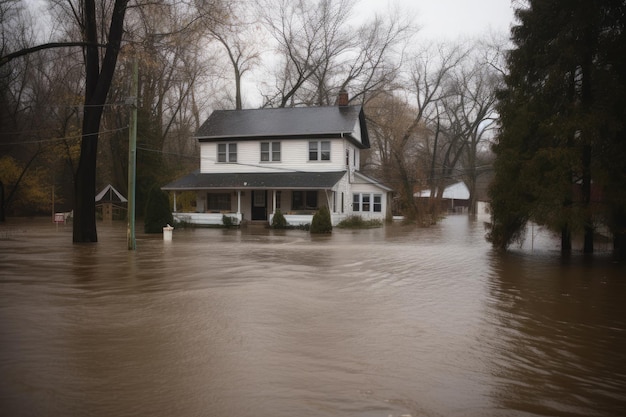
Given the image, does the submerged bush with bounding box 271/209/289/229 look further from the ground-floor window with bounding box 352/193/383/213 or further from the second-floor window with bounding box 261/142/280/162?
the ground-floor window with bounding box 352/193/383/213

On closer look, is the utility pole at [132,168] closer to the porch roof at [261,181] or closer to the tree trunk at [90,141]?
the tree trunk at [90,141]

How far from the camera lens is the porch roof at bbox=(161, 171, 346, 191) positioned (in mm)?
29531

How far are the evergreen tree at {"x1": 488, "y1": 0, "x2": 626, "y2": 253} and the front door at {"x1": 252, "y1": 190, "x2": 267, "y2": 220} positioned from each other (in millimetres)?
17805

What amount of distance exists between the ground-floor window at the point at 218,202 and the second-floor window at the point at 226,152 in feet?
7.98

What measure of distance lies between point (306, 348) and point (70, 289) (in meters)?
5.85

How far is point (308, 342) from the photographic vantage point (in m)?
6.31

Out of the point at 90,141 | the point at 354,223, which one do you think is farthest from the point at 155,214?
the point at 354,223

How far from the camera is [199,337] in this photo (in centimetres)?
645

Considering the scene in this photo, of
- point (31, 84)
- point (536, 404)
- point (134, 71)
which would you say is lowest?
point (536, 404)

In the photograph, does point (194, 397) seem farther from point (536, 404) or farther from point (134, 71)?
point (134, 71)

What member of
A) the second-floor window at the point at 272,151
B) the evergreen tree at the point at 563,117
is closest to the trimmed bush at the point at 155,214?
the second-floor window at the point at 272,151

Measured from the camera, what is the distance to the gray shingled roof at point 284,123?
1251 inches

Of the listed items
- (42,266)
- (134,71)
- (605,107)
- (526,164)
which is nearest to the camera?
(42,266)

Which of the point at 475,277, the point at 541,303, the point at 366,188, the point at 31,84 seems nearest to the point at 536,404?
the point at 541,303
